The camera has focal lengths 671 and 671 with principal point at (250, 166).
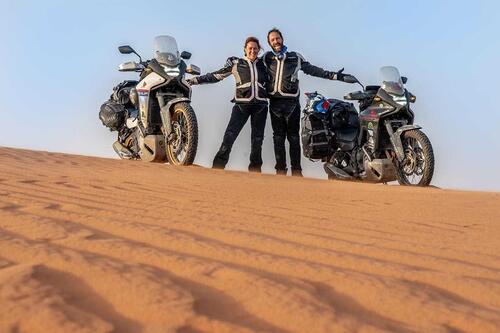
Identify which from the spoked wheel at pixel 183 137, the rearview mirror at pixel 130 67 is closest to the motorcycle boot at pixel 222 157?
the spoked wheel at pixel 183 137

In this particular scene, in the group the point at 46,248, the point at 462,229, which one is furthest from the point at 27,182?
the point at 462,229

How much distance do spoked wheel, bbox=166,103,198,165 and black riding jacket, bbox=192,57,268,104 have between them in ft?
3.90

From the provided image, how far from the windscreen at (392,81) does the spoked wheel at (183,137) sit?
2.30 meters

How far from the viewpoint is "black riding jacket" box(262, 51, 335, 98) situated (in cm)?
823

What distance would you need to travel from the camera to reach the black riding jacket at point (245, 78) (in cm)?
815

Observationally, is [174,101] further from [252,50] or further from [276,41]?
[276,41]

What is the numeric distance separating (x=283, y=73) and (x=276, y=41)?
0.40 metres

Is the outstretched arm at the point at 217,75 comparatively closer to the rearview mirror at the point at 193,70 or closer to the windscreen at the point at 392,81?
the rearview mirror at the point at 193,70

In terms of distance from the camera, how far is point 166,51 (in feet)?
24.6

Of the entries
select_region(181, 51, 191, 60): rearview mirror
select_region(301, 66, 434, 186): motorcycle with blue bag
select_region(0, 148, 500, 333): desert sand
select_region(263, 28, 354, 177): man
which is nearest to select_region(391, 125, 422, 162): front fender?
select_region(301, 66, 434, 186): motorcycle with blue bag

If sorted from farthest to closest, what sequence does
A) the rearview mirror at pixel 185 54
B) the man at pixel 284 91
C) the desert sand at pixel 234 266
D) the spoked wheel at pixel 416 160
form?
the man at pixel 284 91 → the rearview mirror at pixel 185 54 → the spoked wheel at pixel 416 160 → the desert sand at pixel 234 266

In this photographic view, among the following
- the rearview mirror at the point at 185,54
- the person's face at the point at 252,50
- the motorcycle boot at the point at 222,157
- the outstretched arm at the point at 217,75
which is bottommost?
the motorcycle boot at the point at 222,157

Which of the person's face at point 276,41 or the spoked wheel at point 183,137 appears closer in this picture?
the spoked wheel at point 183,137

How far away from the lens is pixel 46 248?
6.18 feet
